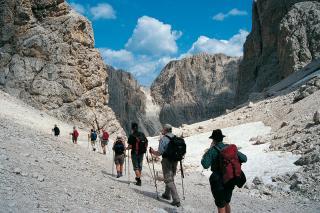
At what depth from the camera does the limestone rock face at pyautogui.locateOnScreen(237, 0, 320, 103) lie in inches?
2589

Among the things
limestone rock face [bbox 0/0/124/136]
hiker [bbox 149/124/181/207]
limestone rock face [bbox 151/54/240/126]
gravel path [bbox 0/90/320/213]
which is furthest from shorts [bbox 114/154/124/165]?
limestone rock face [bbox 151/54/240/126]

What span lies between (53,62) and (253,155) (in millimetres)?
26088

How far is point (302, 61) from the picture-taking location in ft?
214

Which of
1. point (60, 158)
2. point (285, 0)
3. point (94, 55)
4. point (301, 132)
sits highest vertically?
point (285, 0)

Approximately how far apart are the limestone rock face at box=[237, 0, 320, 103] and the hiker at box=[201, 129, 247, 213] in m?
59.4

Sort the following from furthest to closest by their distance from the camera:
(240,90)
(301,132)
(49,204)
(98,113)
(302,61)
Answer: (240,90)
(302,61)
(98,113)
(301,132)
(49,204)

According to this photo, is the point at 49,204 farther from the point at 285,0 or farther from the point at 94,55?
the point at 285,0

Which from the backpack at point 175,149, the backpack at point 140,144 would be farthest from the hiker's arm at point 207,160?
the backpack at point 140,144

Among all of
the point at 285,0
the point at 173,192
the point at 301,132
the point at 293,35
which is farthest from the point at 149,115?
the point at 173,192

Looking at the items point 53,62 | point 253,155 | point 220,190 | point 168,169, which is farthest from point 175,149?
point 53,62

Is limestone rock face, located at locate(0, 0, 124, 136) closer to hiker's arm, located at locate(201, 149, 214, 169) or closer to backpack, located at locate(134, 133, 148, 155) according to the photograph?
backpack, located at locate(134, 133, 148, 155)

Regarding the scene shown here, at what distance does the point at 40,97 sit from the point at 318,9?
45.1 m

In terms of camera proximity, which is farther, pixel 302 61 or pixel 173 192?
pixel 302 61

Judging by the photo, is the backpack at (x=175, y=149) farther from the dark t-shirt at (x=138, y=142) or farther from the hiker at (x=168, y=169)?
the dark t-shirt at (x=138, y=142)
